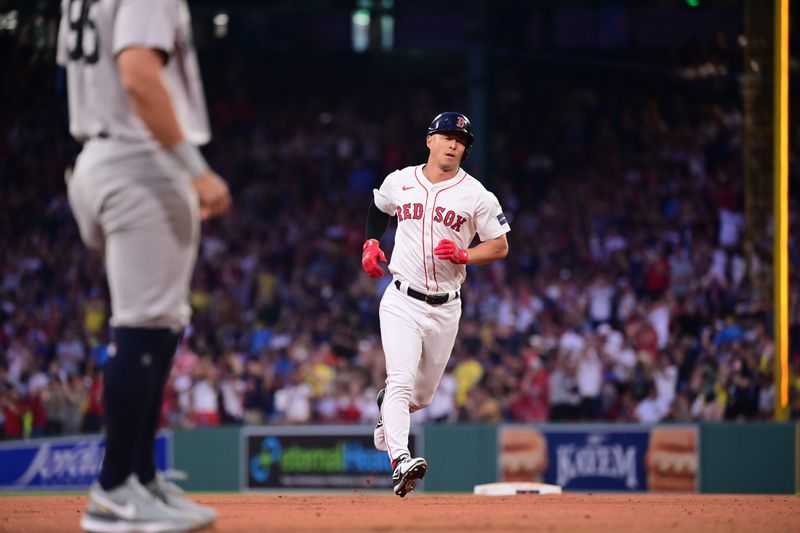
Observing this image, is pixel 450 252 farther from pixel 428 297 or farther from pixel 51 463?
pixel 51 463

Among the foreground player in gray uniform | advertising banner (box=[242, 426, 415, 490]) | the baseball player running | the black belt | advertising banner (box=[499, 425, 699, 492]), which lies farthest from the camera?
advertising banner (box=[242, 426, 415, 490])

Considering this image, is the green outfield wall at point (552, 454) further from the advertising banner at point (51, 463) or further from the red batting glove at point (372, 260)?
the red batting glove at point (372, 260)

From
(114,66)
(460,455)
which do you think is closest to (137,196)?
(114,66)

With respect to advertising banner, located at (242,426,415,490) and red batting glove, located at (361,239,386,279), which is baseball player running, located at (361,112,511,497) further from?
advertising banner, located at (242,426,415,490)

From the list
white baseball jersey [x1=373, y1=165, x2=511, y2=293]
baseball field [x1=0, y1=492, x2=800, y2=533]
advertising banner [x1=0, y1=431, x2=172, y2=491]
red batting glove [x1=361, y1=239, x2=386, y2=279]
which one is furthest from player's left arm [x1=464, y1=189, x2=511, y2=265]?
advertising banner [x1=0, y1=431, x2=172, y2=491]

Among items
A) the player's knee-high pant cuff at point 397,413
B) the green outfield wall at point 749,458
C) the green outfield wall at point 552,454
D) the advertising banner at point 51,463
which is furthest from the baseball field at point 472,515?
the advertising banner at point 51,463

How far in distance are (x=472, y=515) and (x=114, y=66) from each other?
2.45 metres

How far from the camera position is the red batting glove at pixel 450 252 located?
7188mm

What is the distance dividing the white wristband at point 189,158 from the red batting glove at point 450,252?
301 cm

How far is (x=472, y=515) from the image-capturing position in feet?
17.8

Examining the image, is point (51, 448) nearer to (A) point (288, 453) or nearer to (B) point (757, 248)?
(A) point (288, 453)

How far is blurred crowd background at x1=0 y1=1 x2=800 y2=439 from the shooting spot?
16500mm

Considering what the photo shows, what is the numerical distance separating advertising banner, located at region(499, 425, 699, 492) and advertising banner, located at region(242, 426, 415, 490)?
5.79 ft

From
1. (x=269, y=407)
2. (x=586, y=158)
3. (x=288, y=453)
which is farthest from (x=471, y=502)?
(x=586, y=158)
